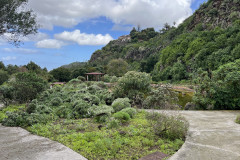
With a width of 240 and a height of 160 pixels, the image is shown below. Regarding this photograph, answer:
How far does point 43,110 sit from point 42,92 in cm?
396

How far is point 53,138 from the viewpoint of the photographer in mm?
5488

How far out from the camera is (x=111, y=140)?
5047 millimetres

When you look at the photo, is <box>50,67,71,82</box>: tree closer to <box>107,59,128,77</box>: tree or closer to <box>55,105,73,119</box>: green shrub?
<box>107,59,128,77</box>: tree

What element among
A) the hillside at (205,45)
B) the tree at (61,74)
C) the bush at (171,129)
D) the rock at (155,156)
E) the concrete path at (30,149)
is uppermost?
the hillside at (205,45)

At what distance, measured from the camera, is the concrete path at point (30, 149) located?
4270 mm

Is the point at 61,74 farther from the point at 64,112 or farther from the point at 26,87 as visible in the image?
the point at 64,112

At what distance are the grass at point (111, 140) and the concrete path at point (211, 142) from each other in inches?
16.3

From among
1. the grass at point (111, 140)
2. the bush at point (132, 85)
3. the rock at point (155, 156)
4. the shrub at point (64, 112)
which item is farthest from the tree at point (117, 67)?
the rock at point (155, 156)

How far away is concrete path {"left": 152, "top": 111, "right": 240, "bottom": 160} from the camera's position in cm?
401

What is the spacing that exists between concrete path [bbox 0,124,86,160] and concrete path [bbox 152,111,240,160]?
2.46m

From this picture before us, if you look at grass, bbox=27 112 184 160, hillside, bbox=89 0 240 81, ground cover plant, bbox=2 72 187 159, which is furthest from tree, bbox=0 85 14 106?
hillside, bbox=89 0 240 81

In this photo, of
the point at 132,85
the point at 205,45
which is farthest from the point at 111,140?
the point at 205,45

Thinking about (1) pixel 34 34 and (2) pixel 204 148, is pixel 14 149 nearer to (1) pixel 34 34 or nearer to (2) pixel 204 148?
(2) pixel 204 148

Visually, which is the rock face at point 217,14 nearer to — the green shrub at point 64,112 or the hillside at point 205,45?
the hillside at point 205,45
